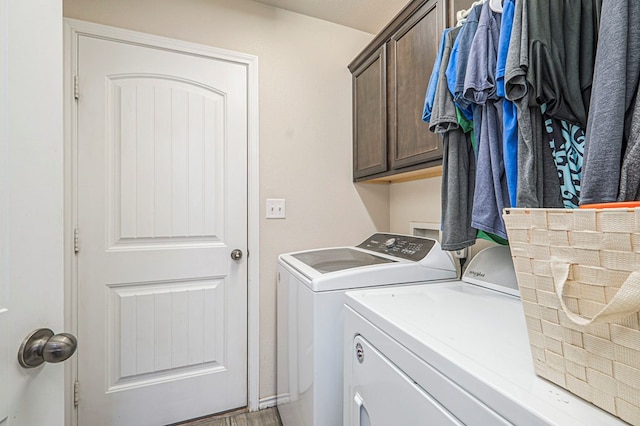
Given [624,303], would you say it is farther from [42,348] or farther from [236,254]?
[236,254]

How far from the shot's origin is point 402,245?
1.61 m

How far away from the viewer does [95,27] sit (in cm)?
150

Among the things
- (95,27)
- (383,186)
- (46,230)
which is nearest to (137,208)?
(95,27)

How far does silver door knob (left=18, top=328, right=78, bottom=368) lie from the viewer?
0.54 metres

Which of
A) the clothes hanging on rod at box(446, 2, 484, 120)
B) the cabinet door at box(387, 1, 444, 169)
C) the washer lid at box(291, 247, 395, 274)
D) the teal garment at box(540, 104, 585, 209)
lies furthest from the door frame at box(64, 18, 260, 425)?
the teal garment at box(540, 104, 585, 209)

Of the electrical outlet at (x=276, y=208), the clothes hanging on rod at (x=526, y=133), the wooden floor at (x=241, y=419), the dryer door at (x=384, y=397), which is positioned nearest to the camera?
the dryer door at (x=384, y=397)

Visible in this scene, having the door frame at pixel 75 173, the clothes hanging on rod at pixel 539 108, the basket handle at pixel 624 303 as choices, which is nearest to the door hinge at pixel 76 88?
the door frame at pixel 75 173

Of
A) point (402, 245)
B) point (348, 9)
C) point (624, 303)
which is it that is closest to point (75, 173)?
point (402, 245)

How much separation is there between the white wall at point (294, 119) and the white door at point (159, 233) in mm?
142

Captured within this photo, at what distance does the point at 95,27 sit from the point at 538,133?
2083 millimetres

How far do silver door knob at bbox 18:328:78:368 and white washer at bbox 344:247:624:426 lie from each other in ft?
2.31

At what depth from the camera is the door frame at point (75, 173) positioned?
145 cm

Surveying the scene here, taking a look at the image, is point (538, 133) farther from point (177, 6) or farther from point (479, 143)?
point (177, 6)

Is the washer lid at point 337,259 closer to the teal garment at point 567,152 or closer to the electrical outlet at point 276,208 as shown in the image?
the electrical outlet at point 276,208
